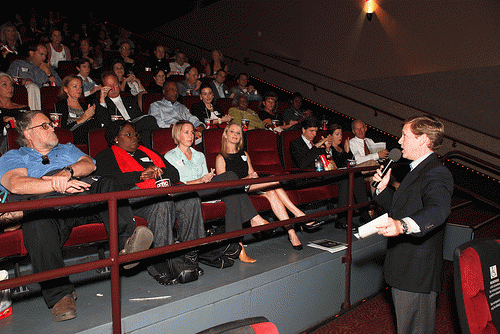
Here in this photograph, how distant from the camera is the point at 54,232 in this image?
176cm

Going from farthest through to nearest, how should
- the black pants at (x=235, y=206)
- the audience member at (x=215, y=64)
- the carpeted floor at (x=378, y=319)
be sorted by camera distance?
the audience member at (x=215, y=64) → the black pants at (x=235, y=206) → the carpeted floor at (x=378, y=319)

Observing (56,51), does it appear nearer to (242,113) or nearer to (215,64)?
(215,64)

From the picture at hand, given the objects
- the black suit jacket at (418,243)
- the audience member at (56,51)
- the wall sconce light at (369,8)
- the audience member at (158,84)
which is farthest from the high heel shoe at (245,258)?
the wall sconce light at (369,8)

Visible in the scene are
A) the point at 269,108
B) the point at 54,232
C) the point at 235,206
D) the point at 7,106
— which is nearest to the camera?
the point at 54,232

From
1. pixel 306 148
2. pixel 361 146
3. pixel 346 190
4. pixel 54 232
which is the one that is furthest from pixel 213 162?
pixel 361 146

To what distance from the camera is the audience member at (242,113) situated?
454cm

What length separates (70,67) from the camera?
16.1ft

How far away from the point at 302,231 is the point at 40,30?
286 inches

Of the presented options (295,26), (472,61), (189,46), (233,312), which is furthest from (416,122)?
(189,46)

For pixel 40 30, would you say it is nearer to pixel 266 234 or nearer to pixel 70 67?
pixel 70 67

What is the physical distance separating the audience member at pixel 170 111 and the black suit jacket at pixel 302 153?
3.49 ft

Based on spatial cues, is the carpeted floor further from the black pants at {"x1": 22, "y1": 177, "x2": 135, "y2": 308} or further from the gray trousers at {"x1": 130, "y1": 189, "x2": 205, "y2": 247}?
the black pants at {"x1": 22, "y1": 177, "x2": 135, "y2": 308}

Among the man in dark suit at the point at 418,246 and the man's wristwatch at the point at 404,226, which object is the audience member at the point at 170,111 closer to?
the man in dark suit at the point at 418,246

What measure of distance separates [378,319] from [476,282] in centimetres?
154
